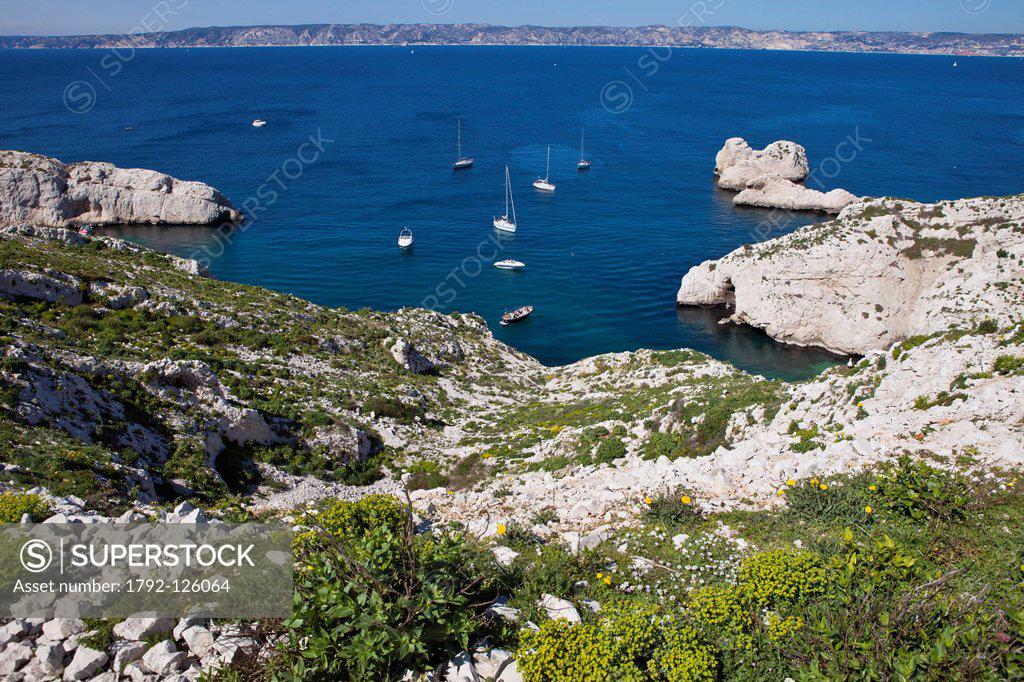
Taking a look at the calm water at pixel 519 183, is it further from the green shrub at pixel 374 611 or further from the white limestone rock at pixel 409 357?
the green shrub at pixel 374 611

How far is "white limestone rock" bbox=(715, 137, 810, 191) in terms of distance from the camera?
114 meters

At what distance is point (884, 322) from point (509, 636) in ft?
193

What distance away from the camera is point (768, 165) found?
11431 centimetres

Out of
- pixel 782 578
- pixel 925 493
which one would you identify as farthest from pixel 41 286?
pixel 925 493

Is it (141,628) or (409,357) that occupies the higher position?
(141,628)

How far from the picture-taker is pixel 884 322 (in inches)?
2251

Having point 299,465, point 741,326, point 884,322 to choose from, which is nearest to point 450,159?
point 741,326

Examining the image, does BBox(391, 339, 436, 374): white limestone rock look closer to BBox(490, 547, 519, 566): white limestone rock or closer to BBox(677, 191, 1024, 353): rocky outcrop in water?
BBox(490, 547, 519, 566): white limestone rock

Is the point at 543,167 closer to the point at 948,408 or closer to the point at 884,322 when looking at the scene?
the point at 884,322

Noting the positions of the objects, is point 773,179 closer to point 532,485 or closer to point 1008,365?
point 1008,365

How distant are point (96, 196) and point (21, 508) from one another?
314 feet

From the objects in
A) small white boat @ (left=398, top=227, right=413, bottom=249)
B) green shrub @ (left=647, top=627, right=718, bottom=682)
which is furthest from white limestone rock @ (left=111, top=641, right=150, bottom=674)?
small white boat @ (left=398, top=227, right=413, bottom=249)

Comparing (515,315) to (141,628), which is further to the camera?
(515,315)

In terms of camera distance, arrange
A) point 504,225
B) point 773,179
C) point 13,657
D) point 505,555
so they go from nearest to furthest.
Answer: point 13,657 → point 505,555 → point 504,225 → point 773,179
